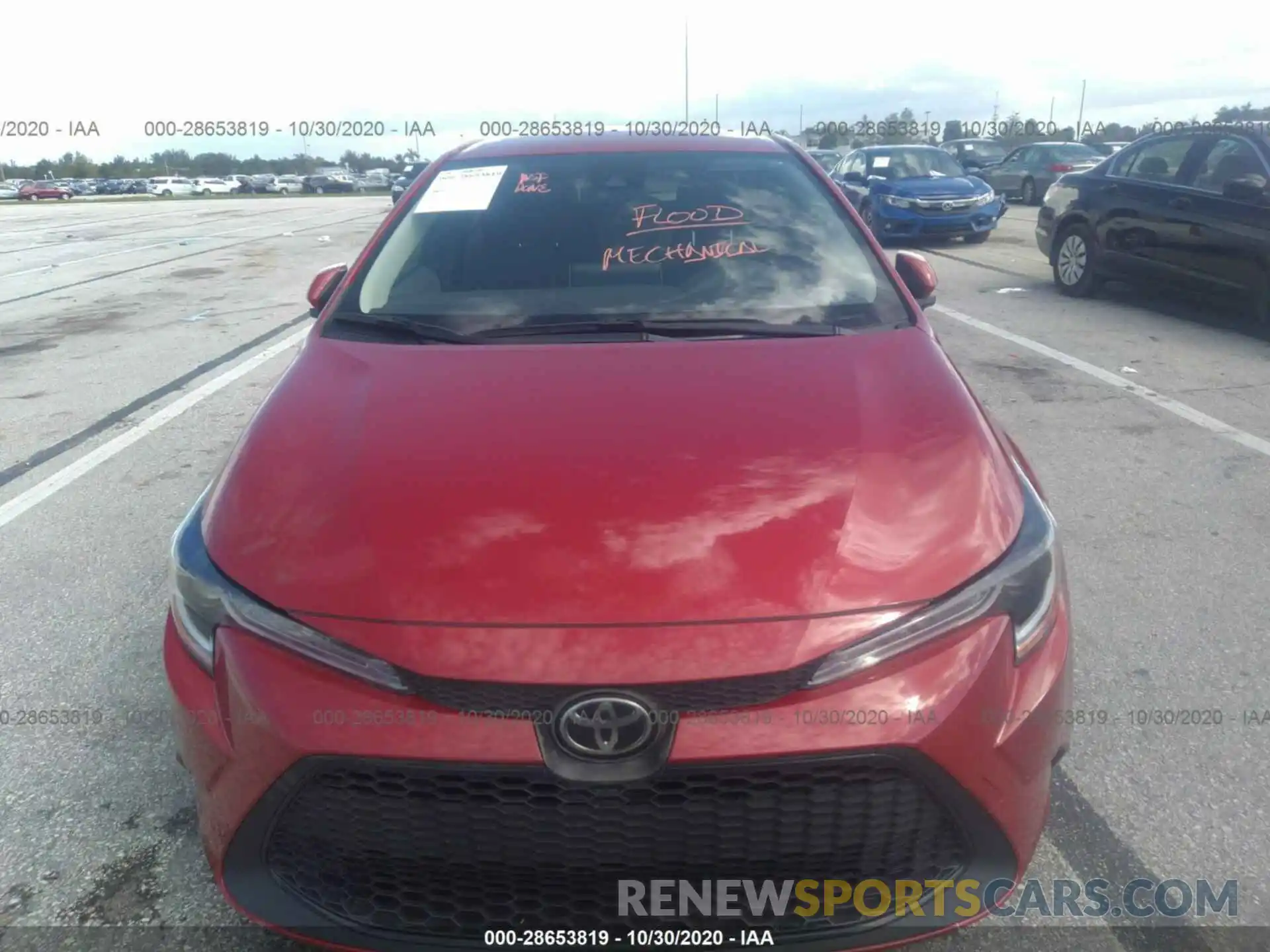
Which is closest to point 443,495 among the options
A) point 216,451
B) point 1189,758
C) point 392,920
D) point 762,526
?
point 762,526

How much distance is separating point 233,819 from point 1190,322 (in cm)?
859

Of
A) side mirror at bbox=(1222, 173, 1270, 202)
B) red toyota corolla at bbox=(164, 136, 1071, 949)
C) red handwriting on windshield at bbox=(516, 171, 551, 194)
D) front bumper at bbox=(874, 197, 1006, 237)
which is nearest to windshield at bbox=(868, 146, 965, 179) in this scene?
front bumper at bbox=(874, 197, 1006, 237)

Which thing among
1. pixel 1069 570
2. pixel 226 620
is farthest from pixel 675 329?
pixel 1069 570

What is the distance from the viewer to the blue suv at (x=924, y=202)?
13.7 m

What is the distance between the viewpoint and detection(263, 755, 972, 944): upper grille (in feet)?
5.17

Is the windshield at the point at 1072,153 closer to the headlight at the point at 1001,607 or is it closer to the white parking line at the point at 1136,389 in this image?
the white parking line at the point at 1136,389

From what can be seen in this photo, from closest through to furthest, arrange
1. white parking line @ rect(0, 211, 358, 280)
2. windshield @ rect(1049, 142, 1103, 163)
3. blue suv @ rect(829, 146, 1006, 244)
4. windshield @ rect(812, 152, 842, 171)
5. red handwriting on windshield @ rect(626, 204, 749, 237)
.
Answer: red handwriting on windshield @ rect(626, 204, 749, 237)
blue suv @ rect(829, 146, 1006, 244)
white parking line @ rect(0, 211, 358, 280)
windshield @ rect(1049, 142, 1103, 163)
windshield @ rect(812, 152, 842, 171)

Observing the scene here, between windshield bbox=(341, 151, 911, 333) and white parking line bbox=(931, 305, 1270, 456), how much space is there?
3211mm

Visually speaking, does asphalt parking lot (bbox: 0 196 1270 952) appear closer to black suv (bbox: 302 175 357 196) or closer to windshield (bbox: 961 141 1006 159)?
windshield (bbox: 961 141 1006 159)

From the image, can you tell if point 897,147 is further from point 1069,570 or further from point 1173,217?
point 1069,570

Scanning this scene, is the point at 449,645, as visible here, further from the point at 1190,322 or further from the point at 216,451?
the point at 1190,322

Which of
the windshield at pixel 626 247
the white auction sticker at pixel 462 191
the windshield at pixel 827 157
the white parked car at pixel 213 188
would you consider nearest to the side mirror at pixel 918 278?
the windshield at pixel 626 247

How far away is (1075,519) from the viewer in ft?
13.6

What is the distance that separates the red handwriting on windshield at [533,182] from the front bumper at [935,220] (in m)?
11.5
